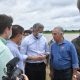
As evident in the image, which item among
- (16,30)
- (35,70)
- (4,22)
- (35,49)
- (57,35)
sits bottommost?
(35,70)

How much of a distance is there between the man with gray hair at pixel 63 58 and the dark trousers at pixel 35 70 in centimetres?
64

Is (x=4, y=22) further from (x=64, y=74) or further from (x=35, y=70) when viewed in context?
(x=35, y=70)

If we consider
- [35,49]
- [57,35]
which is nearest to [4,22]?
[57,35]

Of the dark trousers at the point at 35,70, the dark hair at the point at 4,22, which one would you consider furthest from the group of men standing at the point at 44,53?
the dark hair at the point at 4,22

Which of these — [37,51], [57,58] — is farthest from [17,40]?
[37,51]

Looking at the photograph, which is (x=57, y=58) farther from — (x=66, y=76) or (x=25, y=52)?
(x=25, y=52)

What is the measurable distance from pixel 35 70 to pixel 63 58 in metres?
0.93

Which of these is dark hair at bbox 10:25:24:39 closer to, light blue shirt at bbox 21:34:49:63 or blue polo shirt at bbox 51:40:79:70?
blue polo shirt at bbox 51:40:79:70

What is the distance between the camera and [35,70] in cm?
768

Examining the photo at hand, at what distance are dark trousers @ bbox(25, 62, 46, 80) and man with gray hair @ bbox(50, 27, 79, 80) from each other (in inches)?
25.0

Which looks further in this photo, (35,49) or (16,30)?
(35,49)

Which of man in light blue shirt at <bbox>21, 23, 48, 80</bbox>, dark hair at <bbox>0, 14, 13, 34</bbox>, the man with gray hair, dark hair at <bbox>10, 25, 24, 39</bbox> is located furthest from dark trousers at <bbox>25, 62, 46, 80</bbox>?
dark hair at <bbox>0, 14, 13, 34</bbox>

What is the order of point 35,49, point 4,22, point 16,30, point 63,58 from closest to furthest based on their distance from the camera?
point 4,22 → point 16,30 → point 63,58 → point 35,49

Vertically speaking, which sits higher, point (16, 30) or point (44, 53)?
point (16, 30)
